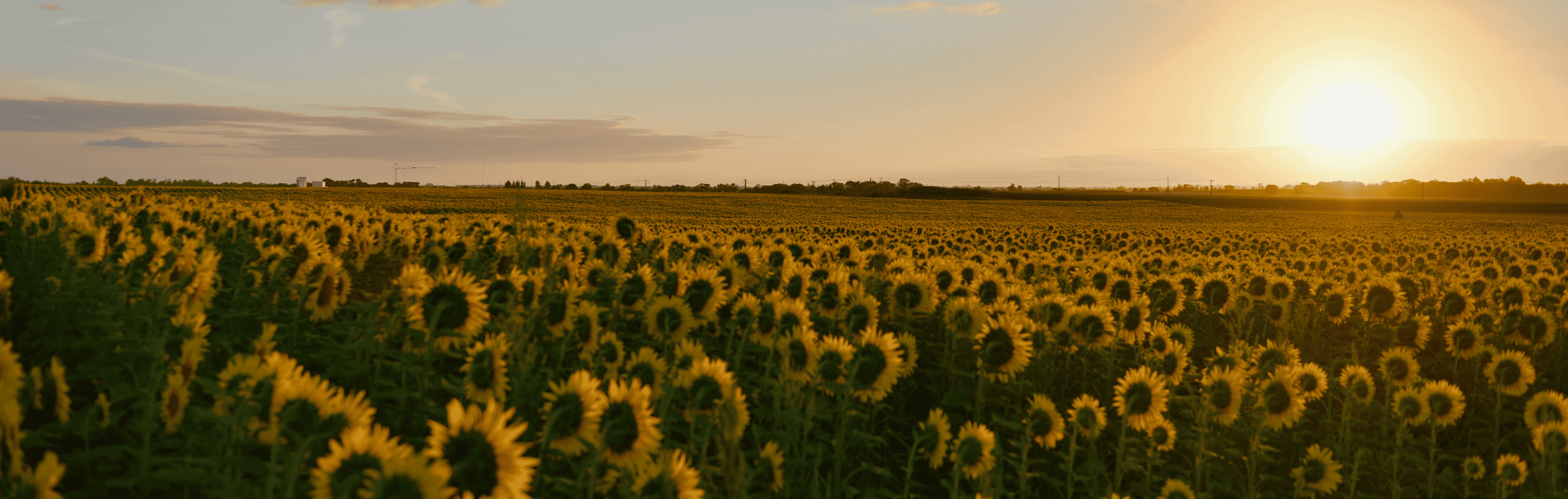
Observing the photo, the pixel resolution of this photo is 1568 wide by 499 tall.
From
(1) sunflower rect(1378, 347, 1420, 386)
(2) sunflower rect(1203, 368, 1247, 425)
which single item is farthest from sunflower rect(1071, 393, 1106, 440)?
(1) sunflower rect(1378, 347, 1420, 386)

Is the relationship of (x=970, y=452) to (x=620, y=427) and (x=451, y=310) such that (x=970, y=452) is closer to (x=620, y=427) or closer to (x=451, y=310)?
(x=620, y=427)

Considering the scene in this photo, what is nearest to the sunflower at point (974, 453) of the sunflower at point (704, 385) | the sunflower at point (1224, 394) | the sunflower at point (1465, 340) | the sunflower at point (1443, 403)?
the sunflower at point (704, 385)

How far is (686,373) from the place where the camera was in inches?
145

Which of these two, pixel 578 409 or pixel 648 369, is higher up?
pixel 578 409

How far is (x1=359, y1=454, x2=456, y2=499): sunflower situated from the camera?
6.41 ft

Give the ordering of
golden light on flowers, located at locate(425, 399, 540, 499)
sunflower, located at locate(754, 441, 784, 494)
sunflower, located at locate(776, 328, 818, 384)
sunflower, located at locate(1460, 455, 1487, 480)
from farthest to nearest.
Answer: sunflower, located at locate(1460, 455, 1487, 480), sunflower, located at locate(776, 328, 818, 384), sunflower, located at locate(754, 441, 784, 494), golden light on flowers, located at locate(425, 399, 540, 499)

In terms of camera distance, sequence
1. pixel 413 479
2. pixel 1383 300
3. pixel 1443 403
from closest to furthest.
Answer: pixel 413 479, pixel 1443 403, pixel 1383 300

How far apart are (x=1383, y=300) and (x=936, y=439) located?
9.06 m

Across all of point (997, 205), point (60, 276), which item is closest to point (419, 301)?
point (60, 276)

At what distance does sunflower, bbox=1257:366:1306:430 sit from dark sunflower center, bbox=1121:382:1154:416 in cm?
99

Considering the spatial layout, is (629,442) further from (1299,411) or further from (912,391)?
(1299,411)

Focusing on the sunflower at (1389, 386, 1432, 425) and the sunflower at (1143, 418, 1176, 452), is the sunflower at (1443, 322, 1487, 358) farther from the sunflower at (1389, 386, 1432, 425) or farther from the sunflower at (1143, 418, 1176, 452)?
the sunflower at (1143, 418, 1176, 452)

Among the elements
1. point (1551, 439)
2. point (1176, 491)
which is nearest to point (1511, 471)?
point (1551, 439)

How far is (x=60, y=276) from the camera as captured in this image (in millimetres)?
5441
